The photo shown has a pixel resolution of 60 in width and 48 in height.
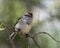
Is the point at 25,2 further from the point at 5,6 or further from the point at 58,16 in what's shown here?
the point at 58,16

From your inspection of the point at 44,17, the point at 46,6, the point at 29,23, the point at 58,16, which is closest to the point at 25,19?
the point at 29,23

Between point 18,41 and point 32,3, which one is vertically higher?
point 32,3

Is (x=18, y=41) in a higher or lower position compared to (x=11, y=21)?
lower

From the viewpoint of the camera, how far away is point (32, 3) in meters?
2.12

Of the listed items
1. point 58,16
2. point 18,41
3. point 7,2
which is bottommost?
point 18,41

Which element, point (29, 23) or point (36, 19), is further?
point (36, 19)

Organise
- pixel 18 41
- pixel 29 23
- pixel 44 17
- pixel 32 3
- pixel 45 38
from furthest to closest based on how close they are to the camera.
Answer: pixel 32 3, pixel 44 17, pixel 18 41, pixel 29 23, pixel 45 38

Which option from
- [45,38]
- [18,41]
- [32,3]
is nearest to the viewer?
[45,38]

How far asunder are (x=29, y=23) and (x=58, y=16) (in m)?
0.57

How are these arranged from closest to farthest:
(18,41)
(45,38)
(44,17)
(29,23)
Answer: (45,38), (29,23), (18,41), (44,17)

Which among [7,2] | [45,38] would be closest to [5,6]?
[7,2]

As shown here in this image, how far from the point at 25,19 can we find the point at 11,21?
0.30 meters

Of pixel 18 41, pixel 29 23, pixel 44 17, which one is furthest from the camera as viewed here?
pixel 44 17

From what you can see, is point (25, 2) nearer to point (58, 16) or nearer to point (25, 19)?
point (58, 16)
